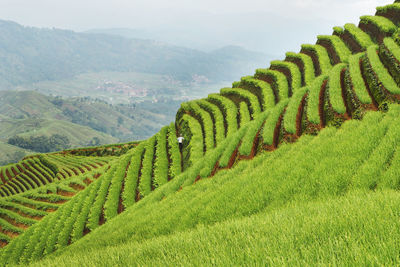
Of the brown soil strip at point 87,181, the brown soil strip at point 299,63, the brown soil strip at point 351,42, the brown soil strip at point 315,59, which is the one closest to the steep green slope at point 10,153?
the brown soil strip at point 87,181

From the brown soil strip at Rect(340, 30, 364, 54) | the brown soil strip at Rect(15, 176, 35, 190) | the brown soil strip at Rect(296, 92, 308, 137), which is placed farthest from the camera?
the brown soil strip at Rect(15, 176, 35, 190)

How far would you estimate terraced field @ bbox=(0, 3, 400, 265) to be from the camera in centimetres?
691

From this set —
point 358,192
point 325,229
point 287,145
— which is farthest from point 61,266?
point 287,145

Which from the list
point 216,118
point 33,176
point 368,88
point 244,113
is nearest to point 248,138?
point 368,88

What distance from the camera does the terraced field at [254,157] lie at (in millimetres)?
6906

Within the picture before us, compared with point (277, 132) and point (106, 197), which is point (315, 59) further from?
point (106, 197)

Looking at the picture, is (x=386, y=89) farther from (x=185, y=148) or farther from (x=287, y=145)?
(x=185, y=148)

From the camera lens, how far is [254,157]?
12156mm

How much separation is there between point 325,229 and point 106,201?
19.5m

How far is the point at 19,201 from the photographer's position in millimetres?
35438

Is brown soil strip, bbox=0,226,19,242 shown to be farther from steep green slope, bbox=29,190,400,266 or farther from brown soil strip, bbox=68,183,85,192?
steep green slope, bbox=29,190,400,266

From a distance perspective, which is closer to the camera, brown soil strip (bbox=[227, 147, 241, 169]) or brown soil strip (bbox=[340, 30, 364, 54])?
brown soil strip (bbox=[227, 147, 241, 169])

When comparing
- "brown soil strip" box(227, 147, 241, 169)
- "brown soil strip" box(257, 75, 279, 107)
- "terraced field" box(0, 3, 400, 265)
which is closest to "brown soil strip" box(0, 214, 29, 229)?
"terraced field" box(0, 3, 400, 265)

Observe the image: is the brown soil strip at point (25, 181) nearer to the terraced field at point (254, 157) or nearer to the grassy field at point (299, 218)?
the terraced field at point (254, 157)
